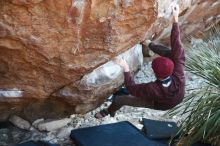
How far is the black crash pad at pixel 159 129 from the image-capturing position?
477 centimetres

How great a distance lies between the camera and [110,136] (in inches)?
183

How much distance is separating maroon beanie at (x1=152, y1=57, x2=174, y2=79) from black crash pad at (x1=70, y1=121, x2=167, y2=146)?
0.74m

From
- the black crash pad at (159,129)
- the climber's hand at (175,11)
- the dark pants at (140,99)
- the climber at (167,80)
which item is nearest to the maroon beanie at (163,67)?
the climber at (167,80)

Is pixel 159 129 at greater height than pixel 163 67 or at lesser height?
lesser

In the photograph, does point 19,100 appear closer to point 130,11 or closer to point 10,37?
point 10,37

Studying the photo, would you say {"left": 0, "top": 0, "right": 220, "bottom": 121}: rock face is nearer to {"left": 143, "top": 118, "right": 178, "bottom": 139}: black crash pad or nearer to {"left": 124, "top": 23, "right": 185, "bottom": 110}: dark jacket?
{"left": 124, "top": 23, "right": 185, "bottom": 110}: dark jacket

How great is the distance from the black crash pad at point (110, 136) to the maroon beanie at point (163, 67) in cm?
74

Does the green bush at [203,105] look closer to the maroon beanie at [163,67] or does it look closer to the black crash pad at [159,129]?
the black crash pad at [159,129]

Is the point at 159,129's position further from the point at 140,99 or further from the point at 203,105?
the point at 203,105

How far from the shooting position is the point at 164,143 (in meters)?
4.66

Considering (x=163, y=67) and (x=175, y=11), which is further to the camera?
(x=175, y=11)

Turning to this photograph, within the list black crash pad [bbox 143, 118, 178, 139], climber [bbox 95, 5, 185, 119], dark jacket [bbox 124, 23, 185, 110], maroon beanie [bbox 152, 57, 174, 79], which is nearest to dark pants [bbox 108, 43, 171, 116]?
climber [bbox 95, 5, 185, 119]

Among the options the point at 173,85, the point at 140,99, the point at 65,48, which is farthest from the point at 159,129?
the point at 65,48

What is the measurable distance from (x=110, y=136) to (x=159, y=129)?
23.5 inches
